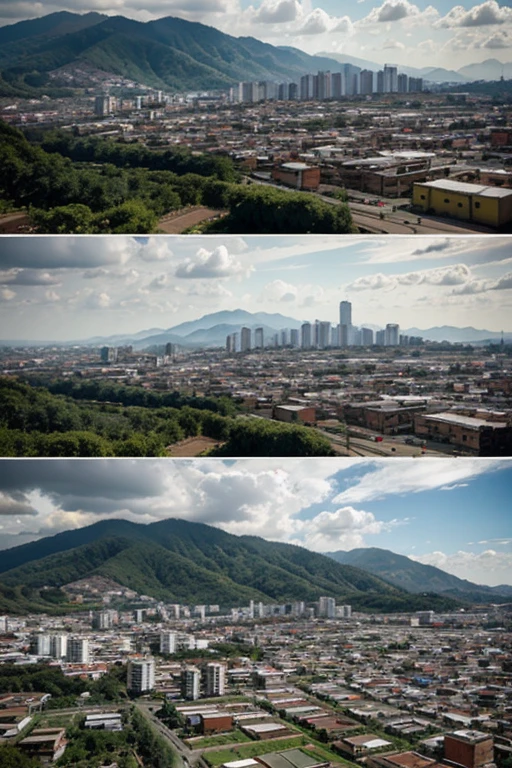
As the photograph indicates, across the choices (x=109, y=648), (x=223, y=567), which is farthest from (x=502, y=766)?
(x=109, y=648)

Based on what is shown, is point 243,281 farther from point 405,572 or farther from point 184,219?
point 405,572

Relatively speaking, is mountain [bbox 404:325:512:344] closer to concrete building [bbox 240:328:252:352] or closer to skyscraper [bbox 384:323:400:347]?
skyscraper [bbox 384:323:400:347]

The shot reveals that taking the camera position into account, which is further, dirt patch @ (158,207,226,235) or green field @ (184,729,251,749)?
dirt patch @ (158,207,226,235)

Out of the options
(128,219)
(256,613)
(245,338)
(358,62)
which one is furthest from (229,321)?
(358,62)

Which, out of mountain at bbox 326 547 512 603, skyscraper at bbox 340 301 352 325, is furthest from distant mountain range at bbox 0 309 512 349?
mountain at bbox 326 547 512 603

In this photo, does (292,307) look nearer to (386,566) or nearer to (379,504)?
(379,504)

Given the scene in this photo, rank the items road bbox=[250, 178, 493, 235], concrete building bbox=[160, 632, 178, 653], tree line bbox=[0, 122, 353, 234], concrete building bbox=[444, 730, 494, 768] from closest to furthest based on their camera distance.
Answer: concrete building bbox=[444, 730, 494, 768] < concrete building bbox=[160, 632, 178, 653] < road bbox=[250, 178, 493, 235] < tree line bbox=[0, 122, 353, 234]

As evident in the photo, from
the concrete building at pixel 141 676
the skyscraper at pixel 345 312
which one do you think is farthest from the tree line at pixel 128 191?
the concrete building at pixel 141 676

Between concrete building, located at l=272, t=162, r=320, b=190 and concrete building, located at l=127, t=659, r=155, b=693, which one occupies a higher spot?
concrete building, located at l=272, t=162, r=320, b=190
